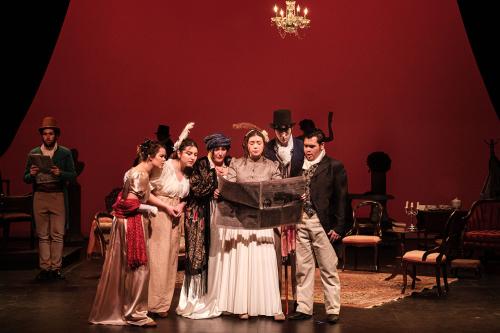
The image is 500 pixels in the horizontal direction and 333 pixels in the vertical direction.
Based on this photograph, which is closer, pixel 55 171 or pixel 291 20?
pixel 55 171

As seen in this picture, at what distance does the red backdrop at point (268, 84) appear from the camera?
11273 millimetres

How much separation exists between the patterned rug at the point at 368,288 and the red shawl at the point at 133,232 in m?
1.68

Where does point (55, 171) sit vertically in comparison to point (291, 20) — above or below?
below

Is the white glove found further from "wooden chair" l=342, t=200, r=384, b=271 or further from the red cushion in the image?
the red cushion

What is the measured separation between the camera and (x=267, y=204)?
580cm

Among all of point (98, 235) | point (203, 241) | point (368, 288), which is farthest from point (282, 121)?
point (98, 235)

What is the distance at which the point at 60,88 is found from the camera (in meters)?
11.5

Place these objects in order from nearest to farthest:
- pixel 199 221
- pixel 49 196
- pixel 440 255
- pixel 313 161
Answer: pixel 313 161 → pixel 199 221 → pixel 440 255 → pixel 49 196

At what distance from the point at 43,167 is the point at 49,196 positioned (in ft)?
1.01

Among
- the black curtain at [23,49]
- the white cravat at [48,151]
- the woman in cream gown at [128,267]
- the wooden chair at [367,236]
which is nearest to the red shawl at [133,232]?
the woman in cream gown at [128,267]

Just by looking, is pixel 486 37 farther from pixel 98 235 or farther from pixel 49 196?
pixel 49 196

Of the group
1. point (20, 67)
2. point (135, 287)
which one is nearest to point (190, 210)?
point (135, 287)

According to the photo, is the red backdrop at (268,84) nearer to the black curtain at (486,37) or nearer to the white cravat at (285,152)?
the black curtain at (486,37)

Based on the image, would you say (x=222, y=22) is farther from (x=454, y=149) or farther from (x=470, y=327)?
(x=470, y=327)
